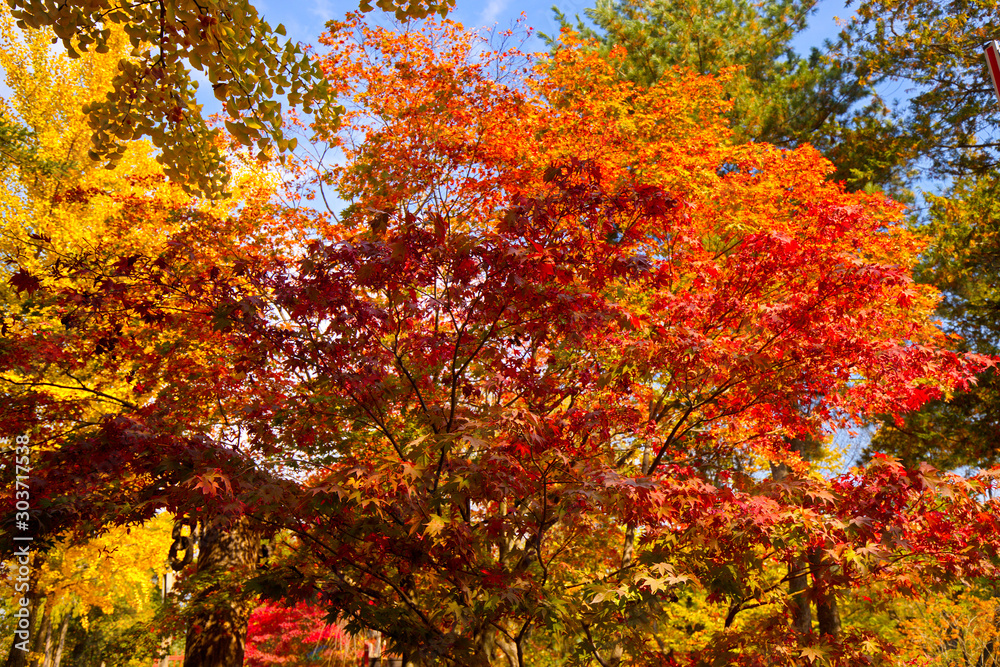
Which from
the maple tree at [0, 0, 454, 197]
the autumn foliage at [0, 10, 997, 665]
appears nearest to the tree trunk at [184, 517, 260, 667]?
the autumn foliage at [0, 10, 997, 665]

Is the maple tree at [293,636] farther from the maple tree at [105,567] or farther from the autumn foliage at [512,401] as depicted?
the autumn foliage at [512,401]

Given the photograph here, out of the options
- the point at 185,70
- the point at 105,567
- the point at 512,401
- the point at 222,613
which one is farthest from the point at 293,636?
the point at 185,70

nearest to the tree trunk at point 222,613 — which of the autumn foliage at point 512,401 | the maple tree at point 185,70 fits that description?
the autumn foliage at point 512,401

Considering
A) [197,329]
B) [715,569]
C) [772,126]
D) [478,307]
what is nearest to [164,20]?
[478,307]

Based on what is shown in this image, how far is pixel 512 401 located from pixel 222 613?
462 cm

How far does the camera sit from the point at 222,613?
7793mm

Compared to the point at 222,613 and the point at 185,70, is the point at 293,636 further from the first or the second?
the point at 185,70

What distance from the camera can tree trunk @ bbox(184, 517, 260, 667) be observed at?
752 cm

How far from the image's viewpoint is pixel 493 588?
4164 mm

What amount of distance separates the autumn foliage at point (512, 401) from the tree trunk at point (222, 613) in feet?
5.24

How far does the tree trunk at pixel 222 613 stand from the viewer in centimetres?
752

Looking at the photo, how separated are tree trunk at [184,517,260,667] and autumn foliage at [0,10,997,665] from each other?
160 cm

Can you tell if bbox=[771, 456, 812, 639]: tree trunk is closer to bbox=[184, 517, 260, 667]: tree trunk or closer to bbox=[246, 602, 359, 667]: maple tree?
bbox=[184, 517, 260, 667]: tree trunk

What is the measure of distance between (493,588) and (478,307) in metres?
1.84
